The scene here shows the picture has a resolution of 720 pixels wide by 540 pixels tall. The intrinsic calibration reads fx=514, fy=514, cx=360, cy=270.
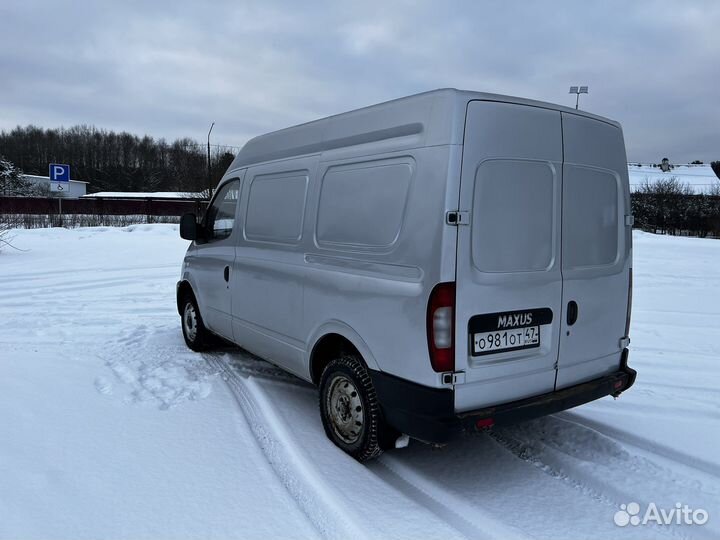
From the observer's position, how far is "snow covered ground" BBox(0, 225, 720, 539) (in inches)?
108

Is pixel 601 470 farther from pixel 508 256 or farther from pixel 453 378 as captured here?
pixel 508 256

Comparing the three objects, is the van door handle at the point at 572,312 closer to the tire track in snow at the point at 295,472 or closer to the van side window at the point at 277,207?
the tire track in snow at the point at 295,472

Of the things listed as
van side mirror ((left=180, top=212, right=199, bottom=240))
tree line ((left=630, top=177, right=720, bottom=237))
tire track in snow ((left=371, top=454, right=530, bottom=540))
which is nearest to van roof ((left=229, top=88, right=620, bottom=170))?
van side mirror ((left=180, top=212, right=199, bottom=240))

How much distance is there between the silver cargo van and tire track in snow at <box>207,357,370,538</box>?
14.4 inches

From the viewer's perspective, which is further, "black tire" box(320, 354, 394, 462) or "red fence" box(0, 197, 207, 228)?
"red fence" box(0, 197, 207, 228)

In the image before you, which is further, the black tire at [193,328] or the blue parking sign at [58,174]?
the blue parking sign at [58,174]

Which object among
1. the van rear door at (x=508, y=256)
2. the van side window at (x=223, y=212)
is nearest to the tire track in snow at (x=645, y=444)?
the van rear door at (x=508, y=256)

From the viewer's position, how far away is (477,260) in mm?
2918

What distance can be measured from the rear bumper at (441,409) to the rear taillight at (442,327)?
167 millimetres

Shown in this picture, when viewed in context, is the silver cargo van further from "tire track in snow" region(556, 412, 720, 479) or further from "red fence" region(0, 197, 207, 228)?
"red fence" region(0, 197, 207, 228)

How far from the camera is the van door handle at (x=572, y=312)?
3.35 metres

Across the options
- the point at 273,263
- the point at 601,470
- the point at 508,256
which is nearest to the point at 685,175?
the point at 601,470

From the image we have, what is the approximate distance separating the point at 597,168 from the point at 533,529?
2.32 meters

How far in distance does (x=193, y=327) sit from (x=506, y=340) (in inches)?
160
